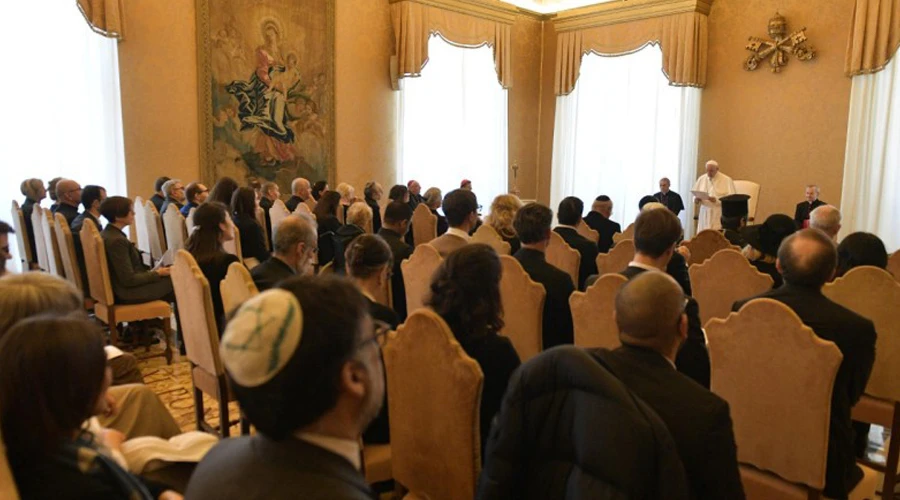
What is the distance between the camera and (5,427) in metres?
1.25

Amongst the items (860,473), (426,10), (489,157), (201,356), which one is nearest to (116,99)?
(426,10)

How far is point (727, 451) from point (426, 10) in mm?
9991

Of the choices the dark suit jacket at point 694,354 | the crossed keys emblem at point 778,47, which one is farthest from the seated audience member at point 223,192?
the crossed keys emblem at point 778,47

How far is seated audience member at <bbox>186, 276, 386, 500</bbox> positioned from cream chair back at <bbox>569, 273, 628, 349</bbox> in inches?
71.8

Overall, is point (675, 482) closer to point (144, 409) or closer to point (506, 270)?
point (144, 409)

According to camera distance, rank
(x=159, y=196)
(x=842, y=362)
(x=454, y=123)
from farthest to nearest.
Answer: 1. (x=454, y=123)
2. (x=159, y=196)
3. (x=842, y=362)

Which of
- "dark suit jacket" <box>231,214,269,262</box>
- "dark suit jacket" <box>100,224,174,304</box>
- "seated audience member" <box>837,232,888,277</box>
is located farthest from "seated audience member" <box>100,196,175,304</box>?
"seated audience member" <box>837,232,888,277</box>

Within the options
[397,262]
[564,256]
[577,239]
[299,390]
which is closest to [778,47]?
[577,239]

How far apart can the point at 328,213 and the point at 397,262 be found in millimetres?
2073

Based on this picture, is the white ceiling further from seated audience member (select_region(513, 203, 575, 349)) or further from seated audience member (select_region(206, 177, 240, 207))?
seated audience member (select_region(513, 203, 575, 349))

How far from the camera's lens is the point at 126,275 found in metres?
4.78

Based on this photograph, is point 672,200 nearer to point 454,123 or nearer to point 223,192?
point 454,123

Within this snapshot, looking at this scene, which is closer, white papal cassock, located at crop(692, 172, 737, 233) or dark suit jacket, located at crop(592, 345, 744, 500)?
dark suit jacket, located at crop(592, 345, 744, 500)

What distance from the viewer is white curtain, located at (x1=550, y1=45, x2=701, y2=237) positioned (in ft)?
35.4
